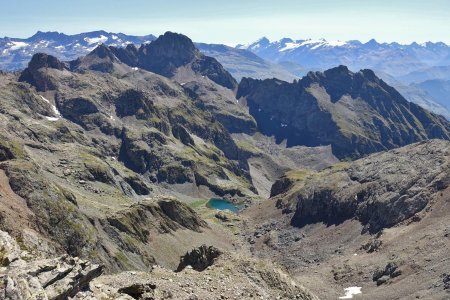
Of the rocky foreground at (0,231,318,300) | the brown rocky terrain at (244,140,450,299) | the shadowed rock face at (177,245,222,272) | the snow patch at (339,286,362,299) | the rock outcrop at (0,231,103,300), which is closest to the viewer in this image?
the rock outcrop at (0,231,103,300)

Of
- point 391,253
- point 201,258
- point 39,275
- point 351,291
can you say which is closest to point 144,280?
point 39,275

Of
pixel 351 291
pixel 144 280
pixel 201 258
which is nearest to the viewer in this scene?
pixel 144 280

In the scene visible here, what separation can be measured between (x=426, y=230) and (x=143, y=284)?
128971 millimetres

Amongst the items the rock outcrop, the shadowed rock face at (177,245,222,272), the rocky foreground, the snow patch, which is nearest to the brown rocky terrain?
the snow patch

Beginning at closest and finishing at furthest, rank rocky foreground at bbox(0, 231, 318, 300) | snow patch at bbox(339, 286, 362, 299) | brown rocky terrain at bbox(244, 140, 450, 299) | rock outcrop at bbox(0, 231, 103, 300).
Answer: rock outcrop at bbox(0, 231, 103, 300) < rocky foreground at bbox(0, 231, 318, 300) < brown rocky terrain at bbox(244, 140, 450, 299) < snow patch at bbox(339, 286, 362, 299)

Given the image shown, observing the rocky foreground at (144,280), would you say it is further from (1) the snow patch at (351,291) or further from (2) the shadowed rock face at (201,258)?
(1) the snow patch at (351,291)

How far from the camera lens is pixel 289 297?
77.1 meters

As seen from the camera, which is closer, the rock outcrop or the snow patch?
the rock outcrop

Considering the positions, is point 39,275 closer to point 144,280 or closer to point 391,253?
point 144,280

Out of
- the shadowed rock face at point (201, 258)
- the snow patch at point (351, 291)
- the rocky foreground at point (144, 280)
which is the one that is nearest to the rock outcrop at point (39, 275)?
the rocky foreground at point (144, 280)

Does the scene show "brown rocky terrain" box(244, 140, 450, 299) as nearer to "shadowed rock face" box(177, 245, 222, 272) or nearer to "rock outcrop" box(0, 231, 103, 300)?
"shadowed rock face" box(177, 245, 222, 272)

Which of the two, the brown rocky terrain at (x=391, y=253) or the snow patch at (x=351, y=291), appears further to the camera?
the snow patch at (x=351, y=291)

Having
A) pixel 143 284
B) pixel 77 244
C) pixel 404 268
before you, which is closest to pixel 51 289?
pixel 143 284

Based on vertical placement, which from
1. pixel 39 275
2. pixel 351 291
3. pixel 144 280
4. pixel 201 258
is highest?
pixel 39 275
